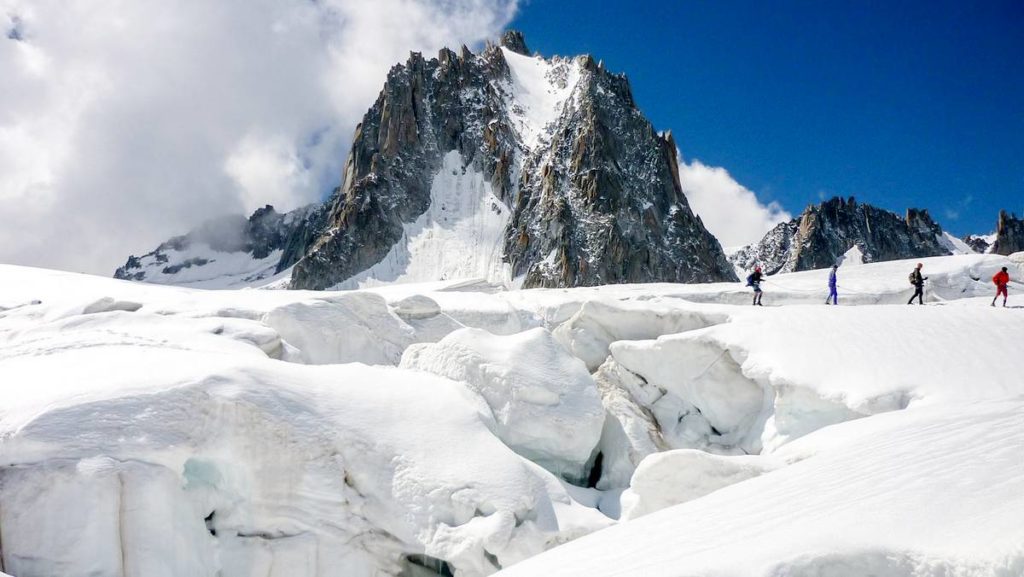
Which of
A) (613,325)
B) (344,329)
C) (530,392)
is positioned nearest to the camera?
(530,392)

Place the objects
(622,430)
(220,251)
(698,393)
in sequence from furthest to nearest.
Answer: (220,251) < (698,393) < (622,430)

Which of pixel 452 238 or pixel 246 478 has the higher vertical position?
pixel 452 238

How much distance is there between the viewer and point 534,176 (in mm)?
96375

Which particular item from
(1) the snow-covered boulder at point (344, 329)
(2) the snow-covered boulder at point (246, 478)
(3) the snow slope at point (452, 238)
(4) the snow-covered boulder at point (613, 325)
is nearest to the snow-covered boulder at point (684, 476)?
(2) the snow-covered boulder at point (246, 478)

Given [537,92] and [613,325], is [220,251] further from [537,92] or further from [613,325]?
[613,325]

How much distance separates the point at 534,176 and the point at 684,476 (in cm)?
8825

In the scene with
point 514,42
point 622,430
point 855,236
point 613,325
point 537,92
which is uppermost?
point 514,42

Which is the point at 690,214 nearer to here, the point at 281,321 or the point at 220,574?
the point at 281,321

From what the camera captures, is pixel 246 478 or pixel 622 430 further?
pixel 622 430

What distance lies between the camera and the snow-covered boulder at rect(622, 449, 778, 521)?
31.2ft

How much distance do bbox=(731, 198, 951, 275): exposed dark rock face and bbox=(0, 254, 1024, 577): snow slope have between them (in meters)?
117

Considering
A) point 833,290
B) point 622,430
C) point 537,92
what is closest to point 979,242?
point 537,92

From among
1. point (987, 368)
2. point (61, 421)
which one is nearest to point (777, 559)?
point (61, 421)

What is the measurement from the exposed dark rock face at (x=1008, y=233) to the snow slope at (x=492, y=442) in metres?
121
